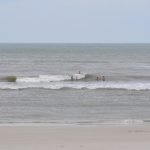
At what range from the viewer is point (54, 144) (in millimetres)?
12203

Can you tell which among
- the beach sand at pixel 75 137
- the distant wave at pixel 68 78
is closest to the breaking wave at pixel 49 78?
the distant wave at pixel 68 78

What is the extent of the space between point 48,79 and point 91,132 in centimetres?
2413

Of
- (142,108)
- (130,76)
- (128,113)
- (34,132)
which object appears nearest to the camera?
(34,132)

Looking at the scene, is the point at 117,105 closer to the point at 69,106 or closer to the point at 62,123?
the point at 69,106

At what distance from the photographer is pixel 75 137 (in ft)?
43.9

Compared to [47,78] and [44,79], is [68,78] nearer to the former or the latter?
[47,78]

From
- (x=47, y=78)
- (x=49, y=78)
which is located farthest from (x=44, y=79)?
(x=49, y=78)

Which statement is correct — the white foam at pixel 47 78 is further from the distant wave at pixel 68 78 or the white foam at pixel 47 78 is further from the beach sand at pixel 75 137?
the beach sand at pixel 75 137

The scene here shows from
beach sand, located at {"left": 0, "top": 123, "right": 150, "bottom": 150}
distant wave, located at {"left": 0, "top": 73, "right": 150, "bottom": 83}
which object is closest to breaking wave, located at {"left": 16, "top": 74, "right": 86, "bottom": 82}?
distant wave, located at {"left": 0, "top": 73, "right": 150, "bottom": 83}

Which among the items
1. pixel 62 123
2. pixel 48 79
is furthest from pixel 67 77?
pixel 62 123

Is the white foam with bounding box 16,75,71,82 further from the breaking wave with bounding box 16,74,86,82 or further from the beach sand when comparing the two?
the beach sand

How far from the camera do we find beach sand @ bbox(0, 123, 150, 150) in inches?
466

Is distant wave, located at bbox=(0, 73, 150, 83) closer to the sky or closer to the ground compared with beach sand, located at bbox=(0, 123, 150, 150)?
closer to the ground

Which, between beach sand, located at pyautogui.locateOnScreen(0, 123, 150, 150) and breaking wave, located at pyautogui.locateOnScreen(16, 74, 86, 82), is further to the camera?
breaking wave, located at pyautogui.locateOnScreen(16, 74, 86, 82)
